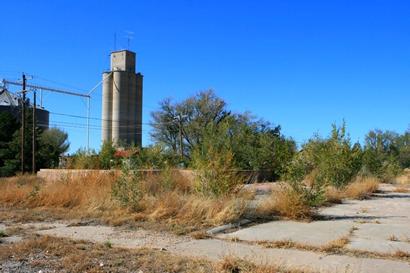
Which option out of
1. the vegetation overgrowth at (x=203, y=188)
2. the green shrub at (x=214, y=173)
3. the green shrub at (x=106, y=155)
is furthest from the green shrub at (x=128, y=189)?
the green shrub at (x=106, y=155)

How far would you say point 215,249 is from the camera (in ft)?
29.2

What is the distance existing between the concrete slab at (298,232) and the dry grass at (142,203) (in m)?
1.04

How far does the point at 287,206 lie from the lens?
13156 mm

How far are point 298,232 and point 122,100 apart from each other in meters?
91.3

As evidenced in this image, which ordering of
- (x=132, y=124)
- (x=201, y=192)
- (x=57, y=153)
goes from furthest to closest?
1. (x=132, y=124)
2. (x=57, y=153)
3. (x=201, y=192)

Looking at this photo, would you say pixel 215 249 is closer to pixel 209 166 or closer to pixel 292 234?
pixel 292 234

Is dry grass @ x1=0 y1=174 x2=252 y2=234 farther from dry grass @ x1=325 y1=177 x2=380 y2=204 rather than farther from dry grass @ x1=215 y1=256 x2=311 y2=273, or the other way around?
dry grass @ x1=325 y1=177 x2=380 y2=204

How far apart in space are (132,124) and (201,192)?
8739 centimetres

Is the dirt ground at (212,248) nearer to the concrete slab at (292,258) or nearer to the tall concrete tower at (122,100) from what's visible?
the concrete slab at (292,258)

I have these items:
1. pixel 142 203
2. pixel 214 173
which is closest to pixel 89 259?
pixel 142 203

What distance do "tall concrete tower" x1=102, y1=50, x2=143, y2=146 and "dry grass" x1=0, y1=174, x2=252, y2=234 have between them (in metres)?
80.7

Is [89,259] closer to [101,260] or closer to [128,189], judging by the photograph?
[101,260]

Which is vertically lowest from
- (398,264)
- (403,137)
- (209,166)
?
(398,264)

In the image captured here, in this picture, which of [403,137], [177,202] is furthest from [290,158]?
[403,137]
